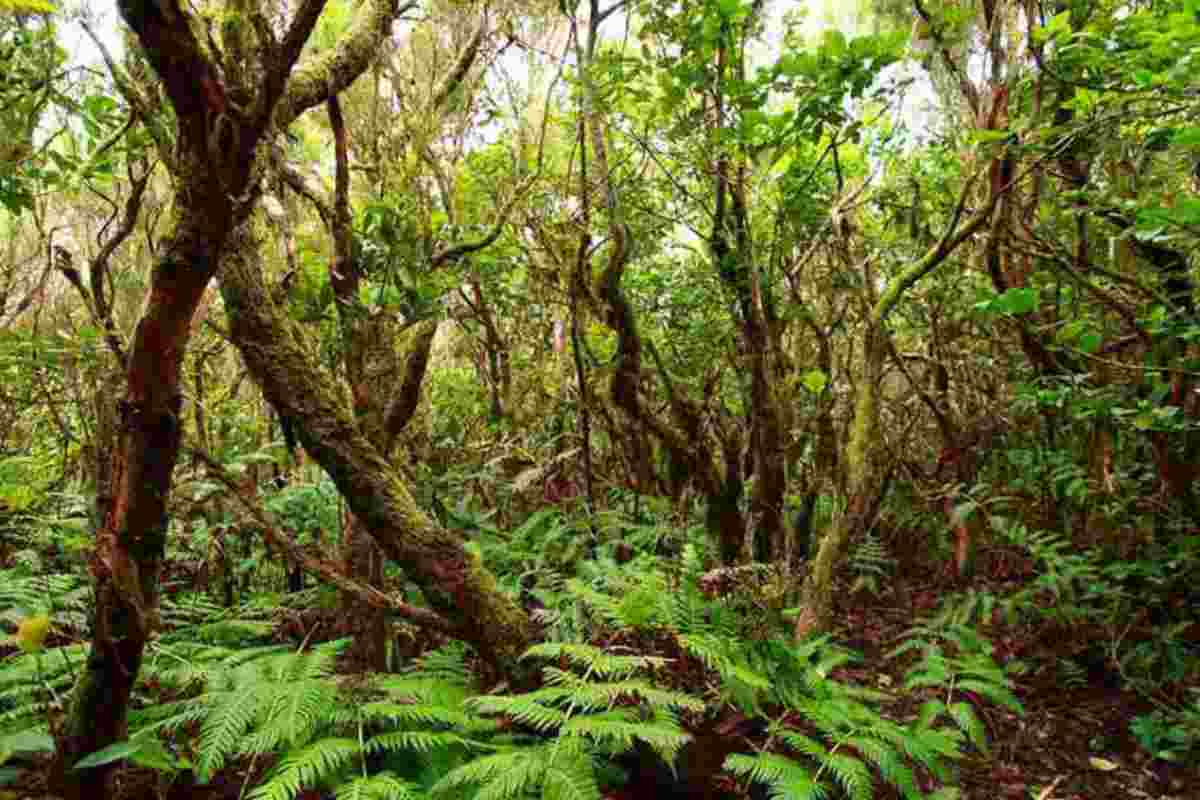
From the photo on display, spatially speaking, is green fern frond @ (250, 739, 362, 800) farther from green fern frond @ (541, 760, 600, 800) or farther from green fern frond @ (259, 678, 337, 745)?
green fern frond @ (541, 760, 600, 800)

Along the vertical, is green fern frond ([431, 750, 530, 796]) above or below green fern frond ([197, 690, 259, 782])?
below

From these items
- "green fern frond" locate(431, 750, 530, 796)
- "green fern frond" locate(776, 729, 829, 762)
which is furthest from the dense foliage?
"green fern frond" locate(776, 729, 829, 762)

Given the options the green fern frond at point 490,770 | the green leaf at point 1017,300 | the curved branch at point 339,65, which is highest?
the curved branch at point 339,65

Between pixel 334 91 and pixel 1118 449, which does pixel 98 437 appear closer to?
pixel 334 91

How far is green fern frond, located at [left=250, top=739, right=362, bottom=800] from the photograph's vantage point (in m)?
1.79

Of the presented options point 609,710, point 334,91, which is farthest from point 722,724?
point 334,91

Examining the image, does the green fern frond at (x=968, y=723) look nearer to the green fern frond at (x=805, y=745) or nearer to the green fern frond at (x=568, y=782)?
the green fern frond at (x=805, y=745)

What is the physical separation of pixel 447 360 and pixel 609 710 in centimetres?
624

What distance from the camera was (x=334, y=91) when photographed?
9.86ft

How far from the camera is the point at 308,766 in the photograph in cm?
191

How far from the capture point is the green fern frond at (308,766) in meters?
1.79

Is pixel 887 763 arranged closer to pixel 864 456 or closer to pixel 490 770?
pixel 490 770

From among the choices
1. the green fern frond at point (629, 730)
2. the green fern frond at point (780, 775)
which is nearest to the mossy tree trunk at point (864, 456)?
the green fern frond at point (780, 775)

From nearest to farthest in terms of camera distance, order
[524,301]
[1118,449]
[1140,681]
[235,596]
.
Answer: [1140,681]
[235,596]
[1118,449]
[524,301]
